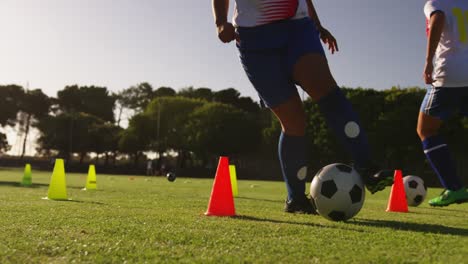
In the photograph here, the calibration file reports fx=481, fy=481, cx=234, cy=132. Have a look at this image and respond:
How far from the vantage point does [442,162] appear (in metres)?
5.80

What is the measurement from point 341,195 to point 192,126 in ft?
197

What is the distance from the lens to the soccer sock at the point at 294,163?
5055 mm

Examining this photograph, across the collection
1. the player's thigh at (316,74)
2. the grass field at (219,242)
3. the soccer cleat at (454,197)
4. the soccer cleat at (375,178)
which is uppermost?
the player's thigh at (316,74)

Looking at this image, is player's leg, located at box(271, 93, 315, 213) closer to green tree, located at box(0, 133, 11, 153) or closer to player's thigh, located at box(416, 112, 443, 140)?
player's thigh, located at box(416, 112, 443, 140)

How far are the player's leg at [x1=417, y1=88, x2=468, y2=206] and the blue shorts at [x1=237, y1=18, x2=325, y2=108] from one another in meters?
1.96

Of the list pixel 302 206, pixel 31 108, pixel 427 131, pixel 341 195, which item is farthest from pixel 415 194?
pixel 31 108

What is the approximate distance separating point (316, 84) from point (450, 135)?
42.8 meters

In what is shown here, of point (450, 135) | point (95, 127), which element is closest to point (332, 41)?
point (450, 135)

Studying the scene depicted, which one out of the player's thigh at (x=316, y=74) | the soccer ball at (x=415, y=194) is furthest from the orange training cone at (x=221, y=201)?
the soccer ball at (x=415, y=194)

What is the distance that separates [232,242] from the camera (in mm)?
2992

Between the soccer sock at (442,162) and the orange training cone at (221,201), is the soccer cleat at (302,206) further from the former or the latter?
the soccer sock at (442,162)

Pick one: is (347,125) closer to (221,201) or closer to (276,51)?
(276,51)

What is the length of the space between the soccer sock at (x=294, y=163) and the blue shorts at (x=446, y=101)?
1740 millimetres

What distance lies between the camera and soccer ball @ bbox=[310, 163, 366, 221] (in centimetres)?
A: 418
